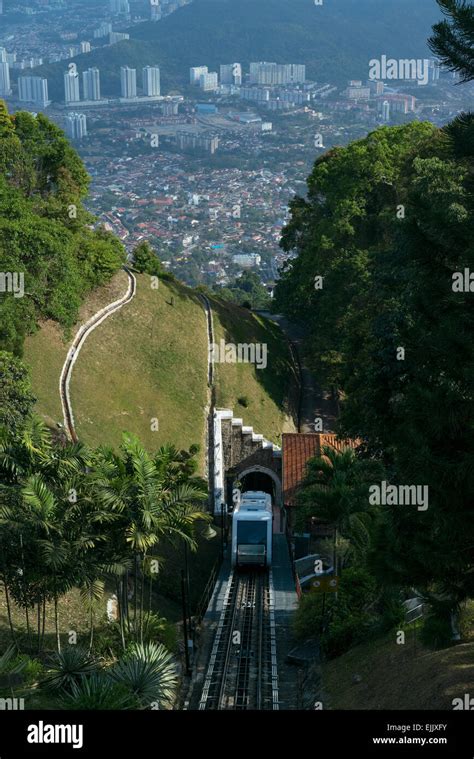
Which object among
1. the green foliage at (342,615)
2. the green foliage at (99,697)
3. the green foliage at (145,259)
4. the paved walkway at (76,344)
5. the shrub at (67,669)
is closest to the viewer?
the green foliage at (99,697)

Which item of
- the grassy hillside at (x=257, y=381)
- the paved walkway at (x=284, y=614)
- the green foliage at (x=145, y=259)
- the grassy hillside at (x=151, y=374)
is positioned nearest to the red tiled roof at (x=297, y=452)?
the paved walkway at (x=284, y=614)

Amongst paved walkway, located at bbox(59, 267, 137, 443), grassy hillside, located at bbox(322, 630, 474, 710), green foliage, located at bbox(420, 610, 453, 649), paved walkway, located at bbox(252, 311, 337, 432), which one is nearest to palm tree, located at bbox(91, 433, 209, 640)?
grassy hillside, located at bbox(322, 630, 474, 710)

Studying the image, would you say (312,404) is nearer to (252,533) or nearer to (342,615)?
(252,533)

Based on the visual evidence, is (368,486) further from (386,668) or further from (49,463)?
(49,463)

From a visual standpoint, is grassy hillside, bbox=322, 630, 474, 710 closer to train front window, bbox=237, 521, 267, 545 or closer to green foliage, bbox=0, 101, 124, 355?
train front window, bbox=237, 521, 267, 545

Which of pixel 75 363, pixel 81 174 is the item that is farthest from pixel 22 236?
pixel 81 174

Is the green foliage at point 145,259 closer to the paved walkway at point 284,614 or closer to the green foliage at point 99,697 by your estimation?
the paved walkway at point 284,614

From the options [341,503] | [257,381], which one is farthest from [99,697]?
[257,381]
